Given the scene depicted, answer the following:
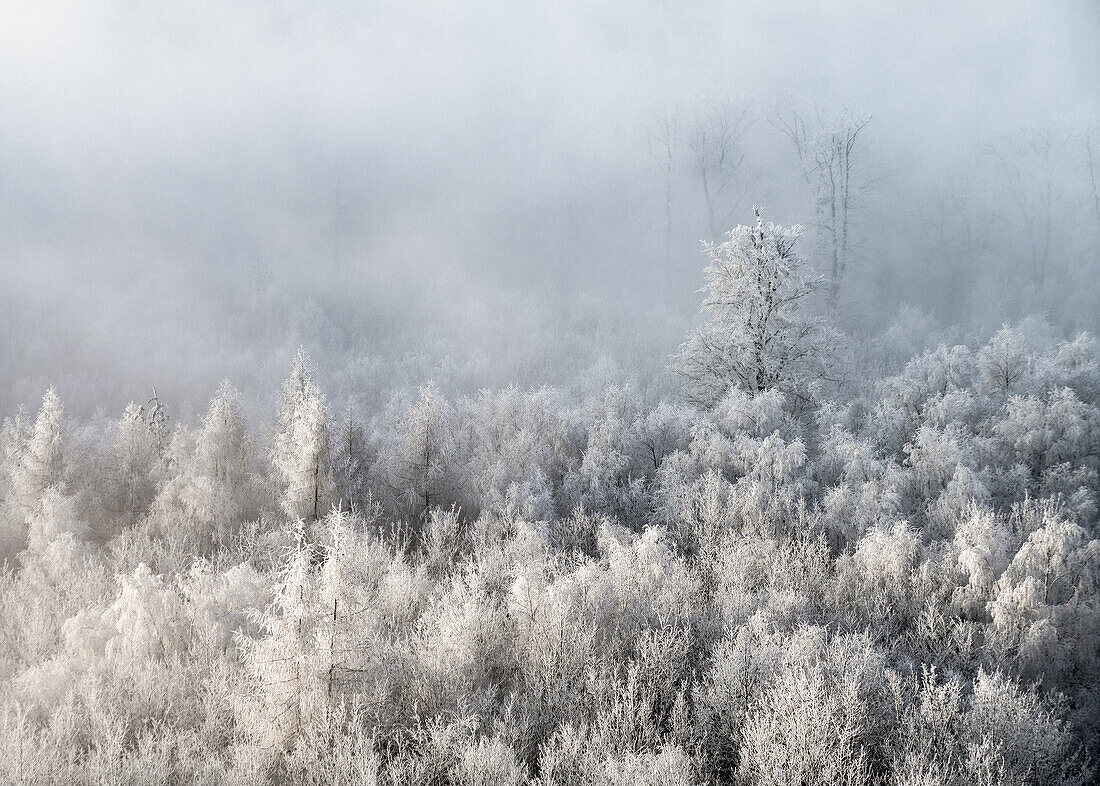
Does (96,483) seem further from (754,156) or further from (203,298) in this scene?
(754,156)

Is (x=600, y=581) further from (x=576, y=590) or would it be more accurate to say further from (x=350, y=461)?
(x=350, y=461)

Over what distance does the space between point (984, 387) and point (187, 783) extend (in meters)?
16.6

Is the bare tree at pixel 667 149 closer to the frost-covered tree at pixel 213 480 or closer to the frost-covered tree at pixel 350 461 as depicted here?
the frost-covered tree at pixel 350 461

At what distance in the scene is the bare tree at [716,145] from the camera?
32250 mm

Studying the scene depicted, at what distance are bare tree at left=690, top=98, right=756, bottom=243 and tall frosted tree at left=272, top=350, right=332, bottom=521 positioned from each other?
25571 millimetres

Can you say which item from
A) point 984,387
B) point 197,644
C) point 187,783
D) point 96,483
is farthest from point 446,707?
point 984,387

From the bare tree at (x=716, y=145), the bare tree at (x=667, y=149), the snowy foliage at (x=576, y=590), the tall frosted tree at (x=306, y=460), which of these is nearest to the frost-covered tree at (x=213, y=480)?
the snowy foliage at (x=576, y=590)

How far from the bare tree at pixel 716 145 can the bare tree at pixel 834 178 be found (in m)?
4.05

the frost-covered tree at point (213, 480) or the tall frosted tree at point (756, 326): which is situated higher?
the tall frosted tree at point (756, 326)

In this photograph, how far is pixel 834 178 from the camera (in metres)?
27.5

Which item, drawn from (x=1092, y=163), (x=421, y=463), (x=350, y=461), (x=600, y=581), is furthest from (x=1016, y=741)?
(x=1092, y=163)

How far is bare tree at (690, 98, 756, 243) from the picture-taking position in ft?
106

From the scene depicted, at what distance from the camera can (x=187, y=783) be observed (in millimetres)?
5875

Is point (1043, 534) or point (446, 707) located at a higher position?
point (1043, 534)
